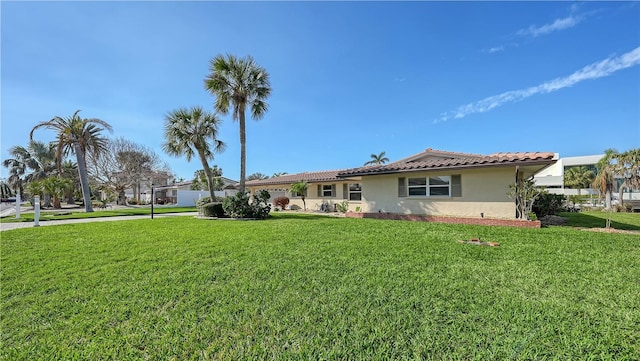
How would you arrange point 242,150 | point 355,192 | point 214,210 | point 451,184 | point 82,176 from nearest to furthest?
point 451,184 < point 214,210 < point 242,150 < point 355,192 < point 82,176

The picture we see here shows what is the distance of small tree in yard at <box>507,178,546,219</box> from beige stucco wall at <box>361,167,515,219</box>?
0.25 meters

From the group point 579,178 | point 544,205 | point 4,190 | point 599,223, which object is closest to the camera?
point 599,223

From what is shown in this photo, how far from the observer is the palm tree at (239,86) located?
49.5 ft

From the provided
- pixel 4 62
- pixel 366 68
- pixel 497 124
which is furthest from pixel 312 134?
pixel 4 62

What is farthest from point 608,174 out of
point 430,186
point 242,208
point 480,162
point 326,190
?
point 242,208

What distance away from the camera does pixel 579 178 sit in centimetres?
3444

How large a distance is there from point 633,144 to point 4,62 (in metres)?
34.9

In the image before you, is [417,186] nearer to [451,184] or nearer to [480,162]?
[451,184]

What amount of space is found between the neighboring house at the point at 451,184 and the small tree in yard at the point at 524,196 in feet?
0.81

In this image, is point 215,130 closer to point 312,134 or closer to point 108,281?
point 312,134

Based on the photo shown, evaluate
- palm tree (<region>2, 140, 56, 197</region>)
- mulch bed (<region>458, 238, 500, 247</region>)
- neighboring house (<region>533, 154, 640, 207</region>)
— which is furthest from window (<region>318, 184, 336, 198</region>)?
palm tree (<region>2, 140, 56, 197</region>)

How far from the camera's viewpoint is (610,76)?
12539mm

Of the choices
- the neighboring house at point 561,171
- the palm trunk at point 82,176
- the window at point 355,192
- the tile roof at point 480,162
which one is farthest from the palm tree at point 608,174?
the palm trunk at point 82,176

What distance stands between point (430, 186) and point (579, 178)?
35.9 meters
